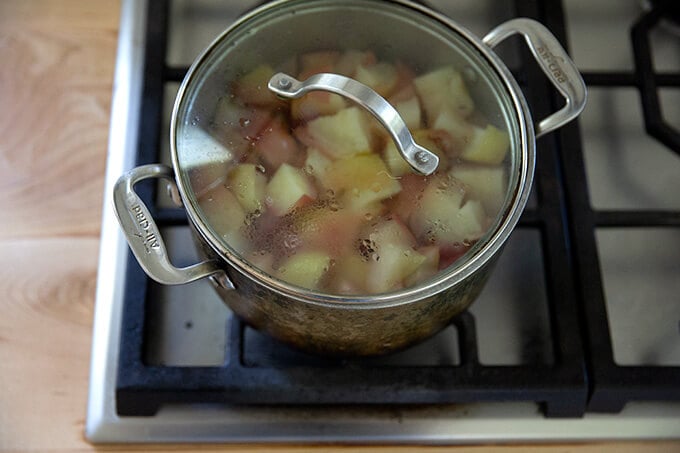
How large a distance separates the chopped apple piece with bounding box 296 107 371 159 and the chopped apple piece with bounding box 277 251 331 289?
0.26ft

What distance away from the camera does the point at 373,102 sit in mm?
501

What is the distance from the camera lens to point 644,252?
29.1 inches

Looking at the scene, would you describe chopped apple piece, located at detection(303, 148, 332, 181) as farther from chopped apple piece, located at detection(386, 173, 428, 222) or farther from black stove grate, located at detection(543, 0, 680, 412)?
black stove grate, located at detection(543, 0, 680, 412)

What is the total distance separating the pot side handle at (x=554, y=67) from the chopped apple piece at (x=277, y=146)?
179mm

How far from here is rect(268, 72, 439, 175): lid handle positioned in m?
0.50

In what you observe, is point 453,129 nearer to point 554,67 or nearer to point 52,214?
point 554,67

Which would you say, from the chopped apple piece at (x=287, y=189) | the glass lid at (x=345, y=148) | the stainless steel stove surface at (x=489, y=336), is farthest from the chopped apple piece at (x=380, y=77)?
the stainless steel stove surface at (x=489, y=336)

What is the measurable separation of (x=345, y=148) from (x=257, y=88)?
0.09m

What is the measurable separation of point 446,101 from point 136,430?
1.23ft

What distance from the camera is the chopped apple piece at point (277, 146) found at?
1.82 ft

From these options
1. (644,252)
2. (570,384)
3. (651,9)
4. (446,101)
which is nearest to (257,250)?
(446,101)

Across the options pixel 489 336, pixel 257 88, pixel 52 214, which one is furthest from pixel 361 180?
pixel 52 214

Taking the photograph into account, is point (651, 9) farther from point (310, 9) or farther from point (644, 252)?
point (310, 9)

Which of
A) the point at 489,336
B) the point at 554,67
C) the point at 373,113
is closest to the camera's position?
the point at 373,113
